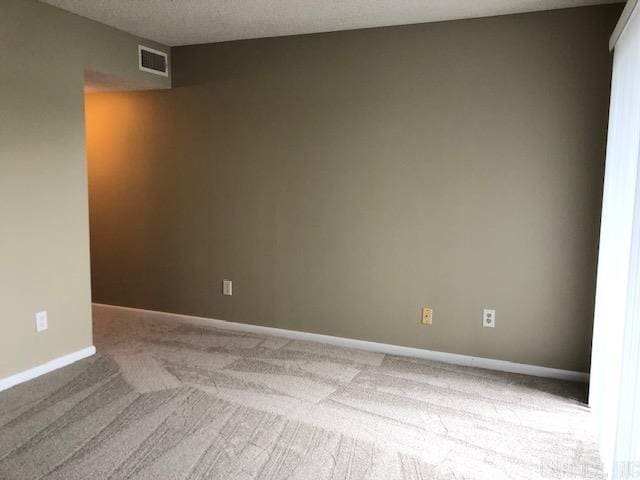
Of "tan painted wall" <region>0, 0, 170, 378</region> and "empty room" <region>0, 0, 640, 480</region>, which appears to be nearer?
"empty room" <region>0, 0, 640, 480</region>

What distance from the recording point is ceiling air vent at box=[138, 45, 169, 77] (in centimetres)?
394

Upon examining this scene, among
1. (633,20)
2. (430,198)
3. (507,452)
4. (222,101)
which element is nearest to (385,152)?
(430,198)

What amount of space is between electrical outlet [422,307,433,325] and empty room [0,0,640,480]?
15mm

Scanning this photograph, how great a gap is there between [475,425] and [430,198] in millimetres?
1536

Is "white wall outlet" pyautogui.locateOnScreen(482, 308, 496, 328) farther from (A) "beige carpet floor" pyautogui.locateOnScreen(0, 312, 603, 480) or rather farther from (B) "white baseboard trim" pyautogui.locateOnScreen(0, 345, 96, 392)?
(B) "white baseboard trim" pyautogui.locateOnScreen(0, 345, 96, 392)

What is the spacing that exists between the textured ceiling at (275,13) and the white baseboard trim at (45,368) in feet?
7.61

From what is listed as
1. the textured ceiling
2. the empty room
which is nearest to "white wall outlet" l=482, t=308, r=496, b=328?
the empty room

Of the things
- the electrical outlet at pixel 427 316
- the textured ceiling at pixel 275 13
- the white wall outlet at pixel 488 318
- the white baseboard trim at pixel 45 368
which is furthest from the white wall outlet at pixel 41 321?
the white wall outlet at pixel 488 318

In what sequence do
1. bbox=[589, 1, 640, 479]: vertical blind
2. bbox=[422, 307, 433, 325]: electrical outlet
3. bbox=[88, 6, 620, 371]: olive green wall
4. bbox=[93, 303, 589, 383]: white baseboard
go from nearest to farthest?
bbox=[589, 1, 640, 479]: vertical blind → bbox=[88, 6, 620, 371]: olive green wall → bbox=[93, 303, 589, 383]: white baseboard → bbox=[422, 307, 433, 325]: electrical outlet

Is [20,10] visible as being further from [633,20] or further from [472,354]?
[472,354]

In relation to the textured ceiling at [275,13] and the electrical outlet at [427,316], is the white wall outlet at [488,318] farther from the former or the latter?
the textured ceiling at [275,13]

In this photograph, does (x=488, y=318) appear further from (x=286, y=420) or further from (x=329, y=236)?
(x=286, y=420)

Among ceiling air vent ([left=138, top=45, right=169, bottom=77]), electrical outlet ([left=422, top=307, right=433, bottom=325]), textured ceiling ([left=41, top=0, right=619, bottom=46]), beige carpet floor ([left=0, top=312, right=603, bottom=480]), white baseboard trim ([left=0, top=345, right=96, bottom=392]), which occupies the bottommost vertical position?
beige carpet floor ([left=0, top=312, right=603, bottom=480])

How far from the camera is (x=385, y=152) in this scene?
3607mm
